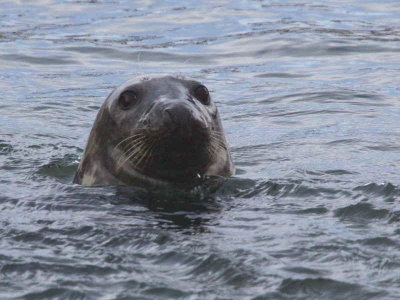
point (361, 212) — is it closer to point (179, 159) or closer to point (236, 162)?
point (179, 159)

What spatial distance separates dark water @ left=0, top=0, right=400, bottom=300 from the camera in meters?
4.96

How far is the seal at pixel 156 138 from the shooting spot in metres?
6.22

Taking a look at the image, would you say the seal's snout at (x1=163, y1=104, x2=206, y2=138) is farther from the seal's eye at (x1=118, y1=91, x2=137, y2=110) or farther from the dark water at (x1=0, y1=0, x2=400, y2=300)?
the seal's eye at (x1=118, y1=91, x2=137, y2=110)

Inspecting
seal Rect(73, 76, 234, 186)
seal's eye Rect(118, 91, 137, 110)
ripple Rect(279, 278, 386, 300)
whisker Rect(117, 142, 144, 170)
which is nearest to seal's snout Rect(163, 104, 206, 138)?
seal Rect(73, 76, 234, 186)

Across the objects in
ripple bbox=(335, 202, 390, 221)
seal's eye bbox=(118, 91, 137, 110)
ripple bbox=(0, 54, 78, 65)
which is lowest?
ripple bbox=(0, 54, 78, 65)

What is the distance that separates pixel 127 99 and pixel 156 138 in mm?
771

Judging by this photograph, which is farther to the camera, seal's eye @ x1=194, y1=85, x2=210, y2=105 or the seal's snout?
seal's eye @ x1=194, y1=85, x2=210, y2=105

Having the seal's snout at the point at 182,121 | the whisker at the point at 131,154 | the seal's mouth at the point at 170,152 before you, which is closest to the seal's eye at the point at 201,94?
Answer: the seal's mouth at the point at 170,152

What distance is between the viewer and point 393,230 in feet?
18.7

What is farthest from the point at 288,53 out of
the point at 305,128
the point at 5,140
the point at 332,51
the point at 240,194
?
the point at 240,194

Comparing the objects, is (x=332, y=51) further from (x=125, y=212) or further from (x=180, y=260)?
(x=180, y=260)

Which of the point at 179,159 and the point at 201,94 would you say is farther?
the point at 201,94

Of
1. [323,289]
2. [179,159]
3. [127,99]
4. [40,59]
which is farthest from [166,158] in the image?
[40,59]

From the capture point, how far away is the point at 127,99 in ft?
22.8
